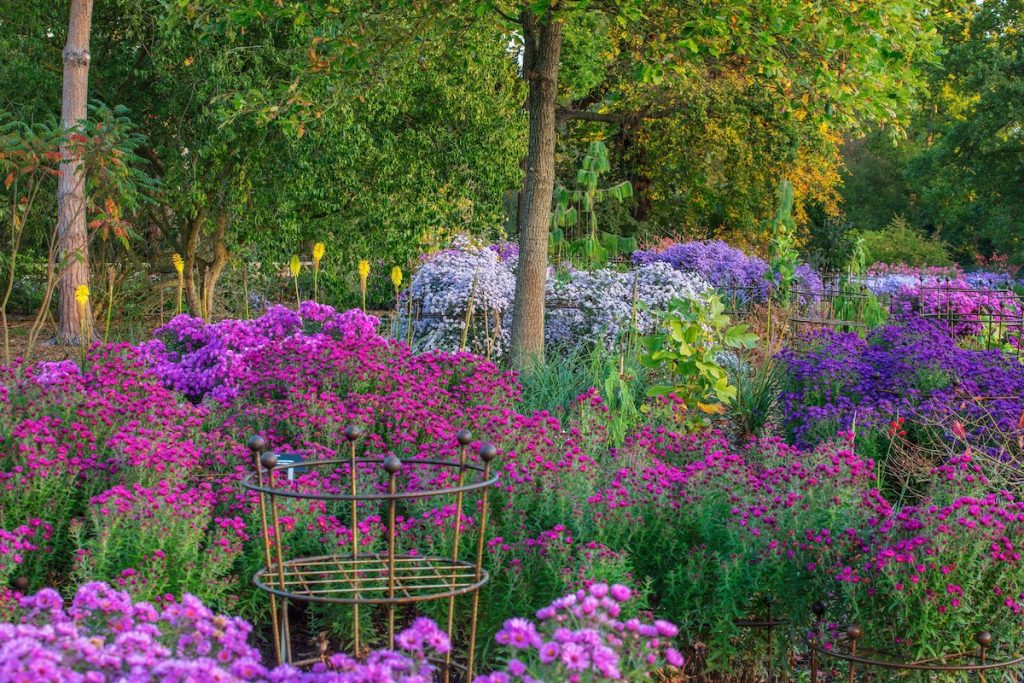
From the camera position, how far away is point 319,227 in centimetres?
1278

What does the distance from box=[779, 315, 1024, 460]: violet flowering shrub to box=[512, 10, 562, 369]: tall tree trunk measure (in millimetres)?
2026

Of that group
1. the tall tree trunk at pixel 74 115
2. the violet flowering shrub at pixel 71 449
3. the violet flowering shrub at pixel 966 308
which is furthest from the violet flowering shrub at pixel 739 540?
the tall tree trunk at pixel 74 115

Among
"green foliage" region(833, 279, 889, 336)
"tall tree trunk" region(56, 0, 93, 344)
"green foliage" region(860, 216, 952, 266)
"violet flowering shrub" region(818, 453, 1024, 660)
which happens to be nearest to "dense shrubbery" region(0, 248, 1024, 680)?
"violet flowering shrub" region(818, 453, 1024, 660)

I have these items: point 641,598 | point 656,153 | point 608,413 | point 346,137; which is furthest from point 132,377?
point 656,153

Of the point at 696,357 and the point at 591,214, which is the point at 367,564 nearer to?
the point at 696,357

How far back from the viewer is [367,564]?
3338 millimetres

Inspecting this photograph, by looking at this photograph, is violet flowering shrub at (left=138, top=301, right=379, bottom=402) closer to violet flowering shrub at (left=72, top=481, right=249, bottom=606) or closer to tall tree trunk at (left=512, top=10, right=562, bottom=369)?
tall tree trunk at (left=512, top=10, right=562, bottom=369)

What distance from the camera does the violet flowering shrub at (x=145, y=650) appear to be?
178 centimetres

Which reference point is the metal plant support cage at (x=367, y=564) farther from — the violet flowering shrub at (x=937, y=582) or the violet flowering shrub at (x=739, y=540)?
the violet flowering shrub at (x=937, y=582)

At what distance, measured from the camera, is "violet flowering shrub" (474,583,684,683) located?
196 centimetres

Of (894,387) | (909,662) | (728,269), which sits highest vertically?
(728,269)

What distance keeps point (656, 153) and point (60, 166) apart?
12482 mm

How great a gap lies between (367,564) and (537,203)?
204 inches

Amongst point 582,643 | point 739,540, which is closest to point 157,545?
point 582,643
